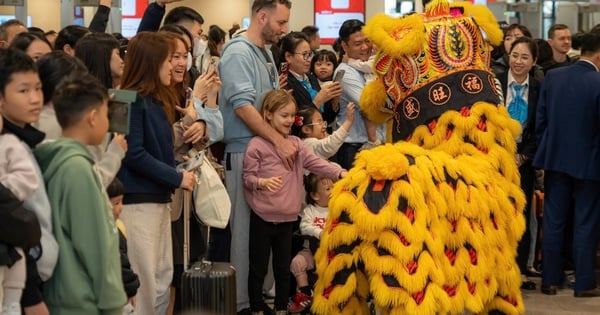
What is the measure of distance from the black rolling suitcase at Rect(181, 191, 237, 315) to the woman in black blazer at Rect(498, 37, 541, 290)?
299 cm

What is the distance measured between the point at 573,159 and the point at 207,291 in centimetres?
310

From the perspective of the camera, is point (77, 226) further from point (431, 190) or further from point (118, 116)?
point (431, 190)

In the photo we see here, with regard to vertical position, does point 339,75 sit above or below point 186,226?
above

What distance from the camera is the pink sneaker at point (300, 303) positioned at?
Result: 20.8 ft

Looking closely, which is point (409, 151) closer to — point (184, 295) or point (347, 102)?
point (184, 295)

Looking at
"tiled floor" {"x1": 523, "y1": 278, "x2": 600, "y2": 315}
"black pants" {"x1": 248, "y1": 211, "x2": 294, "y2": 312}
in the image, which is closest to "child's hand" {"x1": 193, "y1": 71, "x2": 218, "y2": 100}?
"black pants" {"x1": 248, "y1": 211, "x2": 294, "y2": 312}

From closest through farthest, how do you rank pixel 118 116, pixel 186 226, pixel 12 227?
pixel 12 227
pixel 118 116
pixel 186 226

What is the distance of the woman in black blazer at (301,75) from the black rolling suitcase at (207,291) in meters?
2.15

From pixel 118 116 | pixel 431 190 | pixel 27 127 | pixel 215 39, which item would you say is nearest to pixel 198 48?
pixel 215 39

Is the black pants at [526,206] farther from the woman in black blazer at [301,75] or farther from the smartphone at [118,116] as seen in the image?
the smartphone at [118,116]

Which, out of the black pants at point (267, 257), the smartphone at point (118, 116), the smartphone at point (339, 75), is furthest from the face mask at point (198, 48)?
the smartphone at point (118, 116)

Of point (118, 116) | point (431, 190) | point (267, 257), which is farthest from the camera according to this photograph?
point (267, 257)

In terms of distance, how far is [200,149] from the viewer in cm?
530

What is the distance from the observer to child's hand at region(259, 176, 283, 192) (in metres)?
5.77
